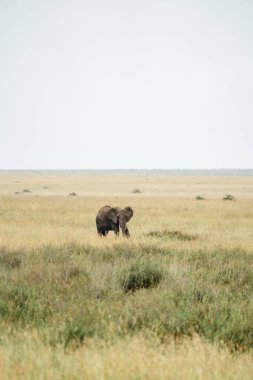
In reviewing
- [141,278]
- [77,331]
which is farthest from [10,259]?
[77,331]

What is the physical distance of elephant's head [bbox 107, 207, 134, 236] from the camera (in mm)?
14898

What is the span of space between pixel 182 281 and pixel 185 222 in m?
14.6

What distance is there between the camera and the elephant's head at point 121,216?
1490 centimetres

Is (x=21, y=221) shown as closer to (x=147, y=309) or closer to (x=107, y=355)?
(x=147, y=309)

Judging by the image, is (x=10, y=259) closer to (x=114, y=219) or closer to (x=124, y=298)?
(x=124, y=298)

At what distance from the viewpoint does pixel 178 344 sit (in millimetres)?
4922

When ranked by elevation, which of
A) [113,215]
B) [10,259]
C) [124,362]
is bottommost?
[10,259]

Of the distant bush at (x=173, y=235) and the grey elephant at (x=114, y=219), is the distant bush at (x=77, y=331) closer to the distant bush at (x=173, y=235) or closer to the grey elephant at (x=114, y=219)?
the grey elephant at (x=114, y=219)

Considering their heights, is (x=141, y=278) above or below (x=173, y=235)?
above

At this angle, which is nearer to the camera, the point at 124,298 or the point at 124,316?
the point at 124,316

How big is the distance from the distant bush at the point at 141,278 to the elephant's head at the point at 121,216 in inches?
254

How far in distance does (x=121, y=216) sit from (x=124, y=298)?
8378mm

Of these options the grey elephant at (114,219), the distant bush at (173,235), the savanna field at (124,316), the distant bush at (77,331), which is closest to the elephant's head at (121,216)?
the grey elephant at (114,219)

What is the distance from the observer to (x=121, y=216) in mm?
15008
